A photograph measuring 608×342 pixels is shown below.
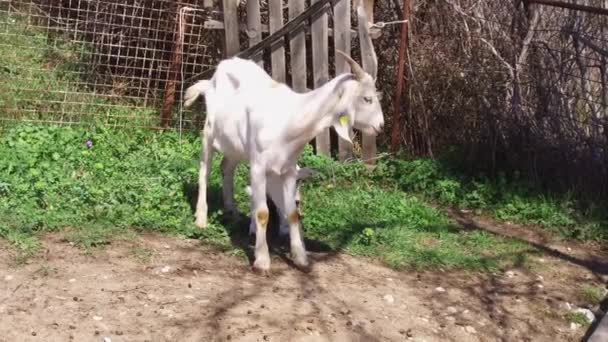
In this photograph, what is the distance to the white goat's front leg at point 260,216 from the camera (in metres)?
5.24

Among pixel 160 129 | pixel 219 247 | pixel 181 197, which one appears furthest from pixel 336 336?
Result: pixel 160 129

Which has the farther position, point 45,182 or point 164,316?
point 45,182

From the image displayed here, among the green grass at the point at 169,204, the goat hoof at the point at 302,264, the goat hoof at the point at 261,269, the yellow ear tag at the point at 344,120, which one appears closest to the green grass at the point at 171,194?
the green grass at the point at 169,204

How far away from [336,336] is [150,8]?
186 inches

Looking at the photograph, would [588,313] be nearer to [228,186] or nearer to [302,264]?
[302,264]

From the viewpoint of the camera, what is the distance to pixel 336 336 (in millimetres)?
4551

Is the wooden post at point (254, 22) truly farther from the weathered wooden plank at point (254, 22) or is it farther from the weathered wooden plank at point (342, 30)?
the weathered wooden plank at point (342, 30)

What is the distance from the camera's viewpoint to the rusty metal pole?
7441 mm

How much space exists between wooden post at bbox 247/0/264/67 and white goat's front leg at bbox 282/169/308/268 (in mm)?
2423

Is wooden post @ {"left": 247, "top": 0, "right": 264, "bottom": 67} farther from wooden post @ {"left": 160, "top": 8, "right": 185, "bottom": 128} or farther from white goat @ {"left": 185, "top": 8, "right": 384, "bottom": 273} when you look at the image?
white goat @ {"left": 185, "top": 8, "right": 384, "bottom": 273}

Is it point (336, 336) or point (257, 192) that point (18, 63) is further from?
point (336, 336)

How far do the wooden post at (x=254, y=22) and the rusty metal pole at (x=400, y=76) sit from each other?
4.22ft

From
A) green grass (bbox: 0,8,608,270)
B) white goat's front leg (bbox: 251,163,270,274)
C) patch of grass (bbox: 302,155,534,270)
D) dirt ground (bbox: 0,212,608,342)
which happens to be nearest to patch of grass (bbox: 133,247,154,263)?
dirt ground (bbox: 0,212,608,342)

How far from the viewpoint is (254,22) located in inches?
292
